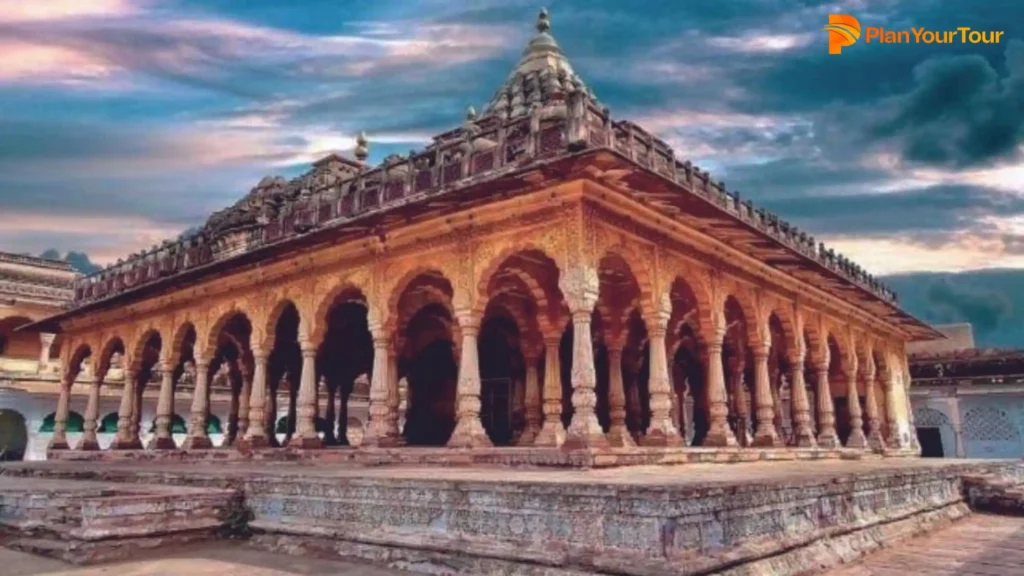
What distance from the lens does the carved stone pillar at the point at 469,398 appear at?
1072cm

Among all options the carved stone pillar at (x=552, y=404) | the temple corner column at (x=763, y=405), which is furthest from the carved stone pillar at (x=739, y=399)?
the carved stone pillar at (x=552, y=404)

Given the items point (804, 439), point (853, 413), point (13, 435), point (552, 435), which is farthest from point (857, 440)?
point (13, 435)

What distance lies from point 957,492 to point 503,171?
8.42 m

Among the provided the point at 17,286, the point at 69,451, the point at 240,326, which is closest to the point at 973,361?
the point at 240,326

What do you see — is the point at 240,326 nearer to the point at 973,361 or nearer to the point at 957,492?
the point at 957,492

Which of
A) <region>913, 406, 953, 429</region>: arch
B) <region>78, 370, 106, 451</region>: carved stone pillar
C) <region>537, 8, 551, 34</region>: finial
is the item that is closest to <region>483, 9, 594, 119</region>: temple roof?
<region>537, 8, 551, 34</region>: finial

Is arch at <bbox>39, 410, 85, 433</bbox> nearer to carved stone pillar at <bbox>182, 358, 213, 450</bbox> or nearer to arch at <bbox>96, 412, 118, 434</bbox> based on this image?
arch at <bbox>96, 412, 118, 434</bbox>

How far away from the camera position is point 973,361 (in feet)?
86.8

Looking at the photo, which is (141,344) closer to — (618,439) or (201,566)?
(618,439)

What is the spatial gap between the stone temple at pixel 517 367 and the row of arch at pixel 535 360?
0.23ft

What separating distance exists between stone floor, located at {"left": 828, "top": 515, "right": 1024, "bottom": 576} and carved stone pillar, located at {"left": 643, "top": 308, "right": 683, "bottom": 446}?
3644mm

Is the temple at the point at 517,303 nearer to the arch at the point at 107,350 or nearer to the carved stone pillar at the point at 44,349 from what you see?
the arch at the point at 107,350

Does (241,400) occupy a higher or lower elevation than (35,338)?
lower

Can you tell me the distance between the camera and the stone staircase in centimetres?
1064
